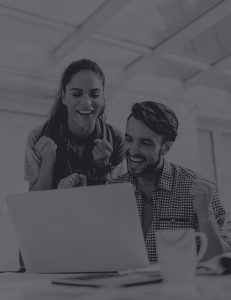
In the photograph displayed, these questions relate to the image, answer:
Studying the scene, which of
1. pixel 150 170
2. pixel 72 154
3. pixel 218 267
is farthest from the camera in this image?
pixel 72 154

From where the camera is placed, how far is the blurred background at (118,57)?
360cm

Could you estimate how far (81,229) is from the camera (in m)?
1.06

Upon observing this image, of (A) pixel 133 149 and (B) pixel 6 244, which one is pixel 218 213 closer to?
(A) pixel 133 149

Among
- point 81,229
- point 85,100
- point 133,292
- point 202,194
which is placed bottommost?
point 133,292

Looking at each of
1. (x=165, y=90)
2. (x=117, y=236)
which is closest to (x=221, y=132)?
(x=165, y=90)

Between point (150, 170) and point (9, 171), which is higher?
point (9, 171)

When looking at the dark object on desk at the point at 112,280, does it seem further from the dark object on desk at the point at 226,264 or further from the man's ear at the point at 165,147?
the man's ear at the point at 165,147

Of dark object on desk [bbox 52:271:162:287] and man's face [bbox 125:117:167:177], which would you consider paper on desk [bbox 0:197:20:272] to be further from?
dark object on desk [bbox 52:271:162:287]

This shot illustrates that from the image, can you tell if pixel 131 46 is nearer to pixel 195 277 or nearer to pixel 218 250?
pixel 218 250

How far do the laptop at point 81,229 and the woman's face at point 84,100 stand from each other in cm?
97

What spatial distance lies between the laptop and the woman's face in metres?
0.97

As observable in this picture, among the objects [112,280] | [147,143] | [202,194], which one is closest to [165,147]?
[147,143]

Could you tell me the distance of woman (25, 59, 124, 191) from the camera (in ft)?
6.72

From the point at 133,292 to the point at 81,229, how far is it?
13.0 inches
